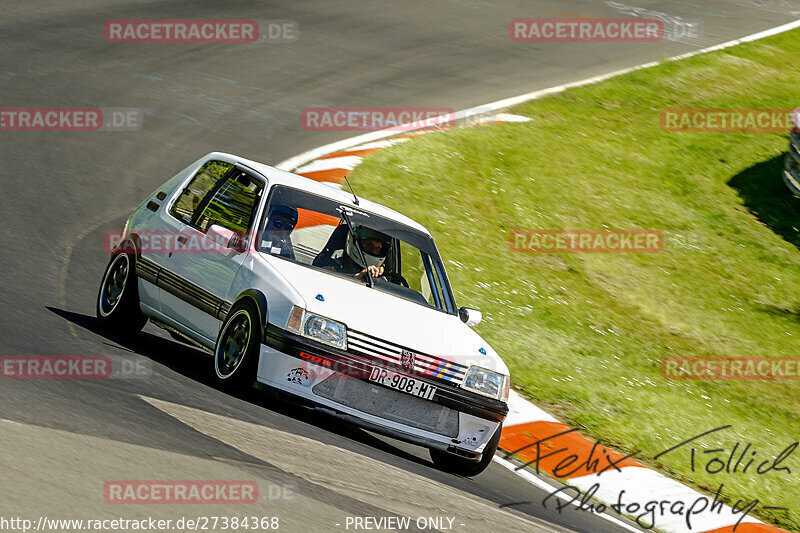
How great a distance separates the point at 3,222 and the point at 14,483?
20.8ft

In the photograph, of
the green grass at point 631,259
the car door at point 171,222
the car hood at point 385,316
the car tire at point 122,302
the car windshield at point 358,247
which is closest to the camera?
the car hood at point 385,316

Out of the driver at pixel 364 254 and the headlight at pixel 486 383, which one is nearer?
the headlight at pixel 486 383

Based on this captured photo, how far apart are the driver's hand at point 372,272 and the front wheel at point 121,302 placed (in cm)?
183

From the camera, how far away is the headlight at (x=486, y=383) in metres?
7.07

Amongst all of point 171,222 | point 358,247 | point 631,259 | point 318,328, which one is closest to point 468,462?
point 318,328

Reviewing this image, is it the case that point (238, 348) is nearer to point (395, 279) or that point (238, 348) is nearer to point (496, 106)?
point (395, 279)

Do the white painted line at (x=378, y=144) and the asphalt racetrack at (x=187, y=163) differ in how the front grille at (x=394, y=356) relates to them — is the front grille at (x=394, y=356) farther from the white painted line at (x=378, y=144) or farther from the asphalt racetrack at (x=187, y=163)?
the white painted line at (x=378, y=144)

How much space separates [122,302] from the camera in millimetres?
8484

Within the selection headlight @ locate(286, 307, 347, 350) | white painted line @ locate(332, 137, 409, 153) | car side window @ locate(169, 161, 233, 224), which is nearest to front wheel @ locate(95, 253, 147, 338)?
car side window @ locate(169, 161, 233, 224)

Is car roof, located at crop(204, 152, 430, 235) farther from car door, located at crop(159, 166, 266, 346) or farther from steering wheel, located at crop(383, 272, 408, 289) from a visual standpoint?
steering wheel, located at crop(383, 272, 408, 289)

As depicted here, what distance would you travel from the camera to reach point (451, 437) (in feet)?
22.9

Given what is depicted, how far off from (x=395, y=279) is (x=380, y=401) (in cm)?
154

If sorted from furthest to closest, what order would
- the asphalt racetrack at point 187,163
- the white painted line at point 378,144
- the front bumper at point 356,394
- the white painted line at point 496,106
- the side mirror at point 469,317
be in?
the white painted line at point 378,144, the white painted line at point 496,106, the side mirror at point 469,317, the front bumper at point 356,394, the asphalt racetrack at point 187,163

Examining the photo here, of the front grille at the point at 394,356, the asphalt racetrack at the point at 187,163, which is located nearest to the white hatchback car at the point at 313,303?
the front grille at the point at 394,356
